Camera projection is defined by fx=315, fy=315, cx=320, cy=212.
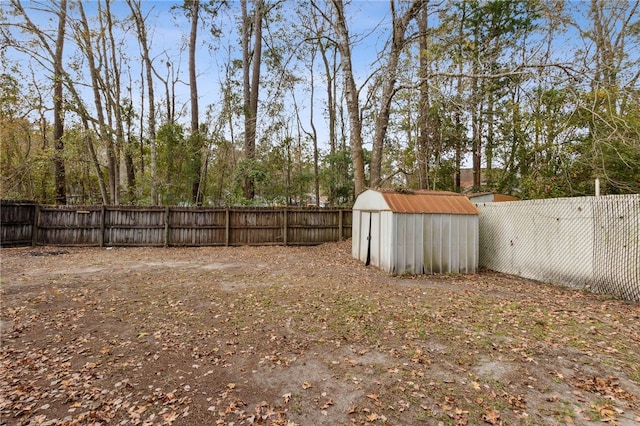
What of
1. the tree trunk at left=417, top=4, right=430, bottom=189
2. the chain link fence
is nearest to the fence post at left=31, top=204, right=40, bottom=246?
the tree trunk at left=417, top=4, right=430, bottom=189

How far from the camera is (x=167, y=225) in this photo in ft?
37.4

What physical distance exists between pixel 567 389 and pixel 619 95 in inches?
202

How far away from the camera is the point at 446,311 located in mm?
4695

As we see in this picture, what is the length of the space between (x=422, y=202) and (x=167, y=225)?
886 cm

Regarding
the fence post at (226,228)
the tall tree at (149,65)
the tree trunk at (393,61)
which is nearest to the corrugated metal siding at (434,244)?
the tree trunk at (393,61)

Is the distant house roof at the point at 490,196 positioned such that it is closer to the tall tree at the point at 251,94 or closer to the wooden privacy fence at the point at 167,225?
the wooden privacy fence at the point at 167,225

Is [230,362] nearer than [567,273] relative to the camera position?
Yes

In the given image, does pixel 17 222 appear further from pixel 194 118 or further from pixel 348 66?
pixel 348 66

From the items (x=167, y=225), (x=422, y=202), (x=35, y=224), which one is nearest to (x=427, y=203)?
(x=422, y=202)

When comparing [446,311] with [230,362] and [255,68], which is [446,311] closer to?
[230,362]

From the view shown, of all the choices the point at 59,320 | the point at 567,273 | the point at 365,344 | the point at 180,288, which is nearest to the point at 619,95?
the point at 567,273

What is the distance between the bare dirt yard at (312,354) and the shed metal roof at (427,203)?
193cm

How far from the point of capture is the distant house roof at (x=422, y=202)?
293 inches

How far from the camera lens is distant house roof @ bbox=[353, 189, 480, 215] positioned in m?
7.45
